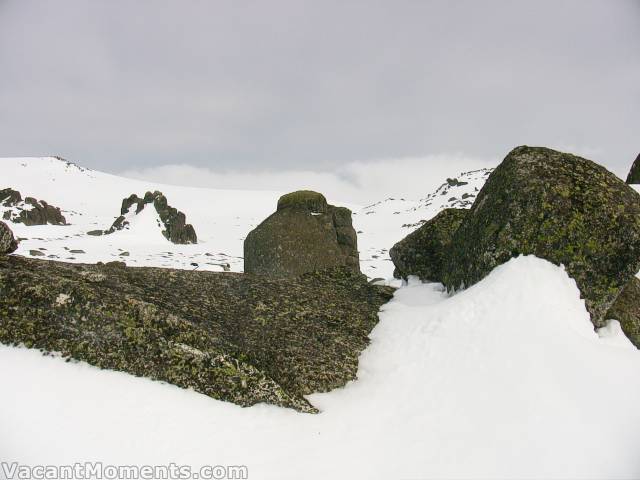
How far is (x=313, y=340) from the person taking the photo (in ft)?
23.6

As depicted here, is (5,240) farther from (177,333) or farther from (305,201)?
(305,201)

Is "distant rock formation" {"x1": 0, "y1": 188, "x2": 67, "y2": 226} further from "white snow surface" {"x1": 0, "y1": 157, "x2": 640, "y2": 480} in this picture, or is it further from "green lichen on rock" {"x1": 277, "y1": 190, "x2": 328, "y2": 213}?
"white snow surface" {"x1": 0, "y1": 157, "x2": 640, "y2": 480}

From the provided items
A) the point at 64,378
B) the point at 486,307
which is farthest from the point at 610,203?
the point at 64,378

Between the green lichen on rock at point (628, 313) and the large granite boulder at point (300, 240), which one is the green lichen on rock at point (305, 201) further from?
the green lichen on rock at point (628, 313)

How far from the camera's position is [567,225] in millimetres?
7387

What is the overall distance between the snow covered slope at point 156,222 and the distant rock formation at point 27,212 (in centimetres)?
236

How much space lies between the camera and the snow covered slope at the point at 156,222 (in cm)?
2703

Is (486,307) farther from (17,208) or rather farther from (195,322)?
(17,208)

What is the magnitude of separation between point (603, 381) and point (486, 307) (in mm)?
1917

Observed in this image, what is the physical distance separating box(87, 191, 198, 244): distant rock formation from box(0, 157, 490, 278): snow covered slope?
44.2 inches

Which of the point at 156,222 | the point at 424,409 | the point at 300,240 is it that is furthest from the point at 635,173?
the point at 156,222

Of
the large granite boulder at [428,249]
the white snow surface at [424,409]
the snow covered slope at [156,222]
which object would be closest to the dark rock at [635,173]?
the large granite boulder at [428,249]

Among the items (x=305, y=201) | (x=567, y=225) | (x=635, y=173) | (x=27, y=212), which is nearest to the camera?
(x=567, y=225)

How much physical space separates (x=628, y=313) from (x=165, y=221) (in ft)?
125
